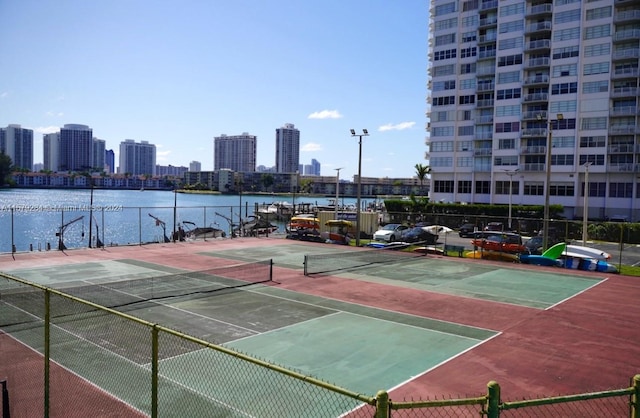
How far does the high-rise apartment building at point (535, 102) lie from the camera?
242ft

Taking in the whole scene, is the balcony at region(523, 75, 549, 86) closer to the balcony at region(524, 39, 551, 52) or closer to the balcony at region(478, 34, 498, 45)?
the balcony at region(524, 39, 551, 52)

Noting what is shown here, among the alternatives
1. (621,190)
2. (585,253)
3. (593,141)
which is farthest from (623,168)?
(585,253)

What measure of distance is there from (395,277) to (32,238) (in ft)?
193

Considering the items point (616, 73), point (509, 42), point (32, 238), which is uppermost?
point (509, 42)

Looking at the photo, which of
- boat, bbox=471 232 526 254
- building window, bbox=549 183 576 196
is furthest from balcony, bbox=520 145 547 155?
boat, bbox=471 232 526 254

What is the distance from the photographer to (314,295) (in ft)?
70.4

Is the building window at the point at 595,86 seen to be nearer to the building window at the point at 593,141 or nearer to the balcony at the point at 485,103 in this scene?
the building window at the point at 593,141

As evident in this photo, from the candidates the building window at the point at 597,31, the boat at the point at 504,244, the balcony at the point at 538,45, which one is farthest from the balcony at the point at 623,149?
the boat at the point at 504,244

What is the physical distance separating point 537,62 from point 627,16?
42.4 feet

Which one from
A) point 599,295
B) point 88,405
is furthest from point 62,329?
point 599,295

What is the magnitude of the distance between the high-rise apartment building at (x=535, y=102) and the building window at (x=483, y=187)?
0.28 metres

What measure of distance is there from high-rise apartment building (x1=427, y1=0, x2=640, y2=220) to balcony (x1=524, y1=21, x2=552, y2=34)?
6.5 inches

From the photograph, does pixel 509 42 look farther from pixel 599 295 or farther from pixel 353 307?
pixel 353 307

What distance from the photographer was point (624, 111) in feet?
239
